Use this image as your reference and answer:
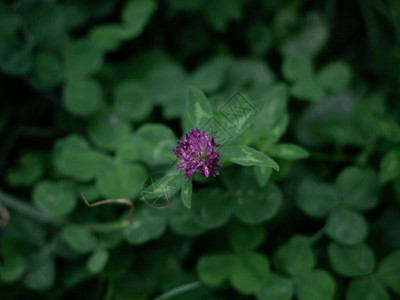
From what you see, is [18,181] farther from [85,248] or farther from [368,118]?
[368,118]

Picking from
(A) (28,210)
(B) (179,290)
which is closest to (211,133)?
(B) (179,290)

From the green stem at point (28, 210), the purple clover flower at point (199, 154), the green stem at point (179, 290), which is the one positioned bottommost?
the green stem at point (179, 290)

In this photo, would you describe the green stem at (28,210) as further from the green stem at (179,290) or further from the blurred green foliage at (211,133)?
the green stem at (179,290)

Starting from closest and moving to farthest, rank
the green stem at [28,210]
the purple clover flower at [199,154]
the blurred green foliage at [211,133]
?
the purple clover flower at [199,154], the blurred green foliage at [211,133], the green stem at [28,210]

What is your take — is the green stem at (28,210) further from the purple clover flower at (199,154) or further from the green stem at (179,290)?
the purple clover flower at (199,154)

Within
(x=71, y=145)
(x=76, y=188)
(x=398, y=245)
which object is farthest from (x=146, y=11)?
(x=398, y=245)

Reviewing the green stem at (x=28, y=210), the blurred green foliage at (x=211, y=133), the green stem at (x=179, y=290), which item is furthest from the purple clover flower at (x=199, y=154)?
the green stem at (x=28, y=210)

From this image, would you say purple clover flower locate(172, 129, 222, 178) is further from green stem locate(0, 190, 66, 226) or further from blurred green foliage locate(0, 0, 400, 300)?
green stem locate(0, 190, 66, 226)

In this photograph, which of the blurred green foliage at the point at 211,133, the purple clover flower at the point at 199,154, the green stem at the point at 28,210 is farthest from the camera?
the green stem at the point at 28,210

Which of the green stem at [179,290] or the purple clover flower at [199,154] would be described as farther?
the green stem at [179,290]

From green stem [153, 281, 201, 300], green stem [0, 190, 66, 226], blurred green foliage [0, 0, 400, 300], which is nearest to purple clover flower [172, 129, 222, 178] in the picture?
blurred green foliage [0, 0, 400, 300]

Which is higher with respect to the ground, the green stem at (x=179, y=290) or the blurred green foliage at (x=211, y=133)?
the blurred green foliage at (x=211, y=133)
